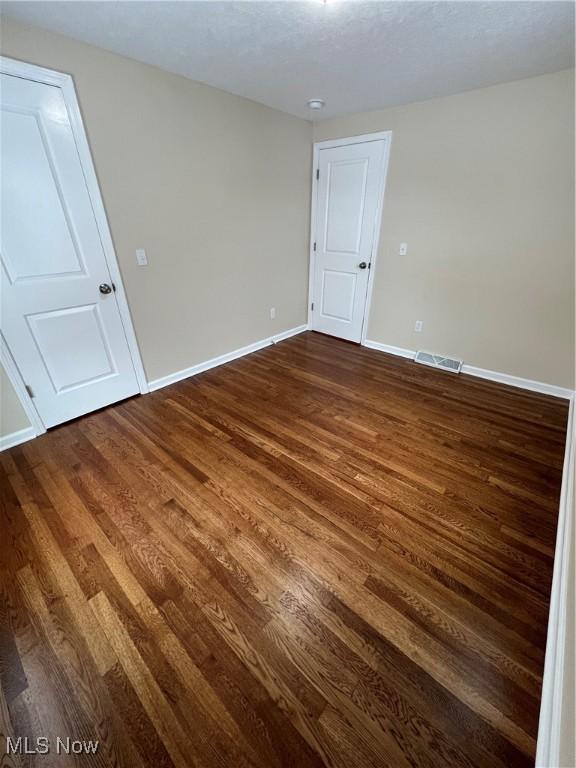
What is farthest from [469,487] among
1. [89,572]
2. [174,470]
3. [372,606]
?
[89,572]

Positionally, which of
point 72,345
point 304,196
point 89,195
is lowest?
point 72,345

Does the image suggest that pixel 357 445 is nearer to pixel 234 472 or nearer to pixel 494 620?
pixel 234 472

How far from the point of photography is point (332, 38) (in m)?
1.77

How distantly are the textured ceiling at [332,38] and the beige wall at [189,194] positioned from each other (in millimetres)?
168

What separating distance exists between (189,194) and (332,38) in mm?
1425

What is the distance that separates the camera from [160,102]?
2.25 metres

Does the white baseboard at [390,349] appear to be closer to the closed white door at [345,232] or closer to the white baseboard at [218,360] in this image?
the closed white door at [345,232]

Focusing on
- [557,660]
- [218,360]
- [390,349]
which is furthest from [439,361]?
[557,660]

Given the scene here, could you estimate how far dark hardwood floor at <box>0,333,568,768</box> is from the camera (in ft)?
3.17

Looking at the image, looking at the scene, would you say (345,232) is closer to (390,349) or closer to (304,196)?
(304,196)

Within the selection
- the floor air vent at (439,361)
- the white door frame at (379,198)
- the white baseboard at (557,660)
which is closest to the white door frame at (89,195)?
the white door frame at (379,198)

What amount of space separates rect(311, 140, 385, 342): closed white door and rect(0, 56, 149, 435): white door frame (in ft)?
7.81

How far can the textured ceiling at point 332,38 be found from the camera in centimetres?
154

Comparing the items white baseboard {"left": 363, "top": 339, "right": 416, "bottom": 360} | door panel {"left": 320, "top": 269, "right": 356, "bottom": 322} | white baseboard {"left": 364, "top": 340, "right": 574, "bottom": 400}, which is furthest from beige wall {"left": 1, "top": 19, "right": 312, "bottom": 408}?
white baseboard {"left": 364, "top": 340, "right": 574, "bottom": 400}
